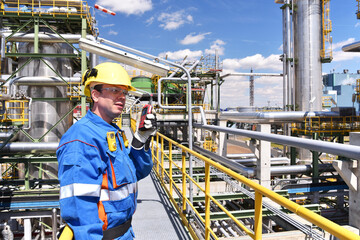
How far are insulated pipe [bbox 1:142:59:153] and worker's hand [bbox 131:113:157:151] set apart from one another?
7.98m

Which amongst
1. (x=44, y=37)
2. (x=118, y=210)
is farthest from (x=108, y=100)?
(x=44, y=37)

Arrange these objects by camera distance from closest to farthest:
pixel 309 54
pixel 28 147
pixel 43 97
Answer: pixel 28 147
pixel 43 97
pixel 309 54

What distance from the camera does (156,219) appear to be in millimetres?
3391

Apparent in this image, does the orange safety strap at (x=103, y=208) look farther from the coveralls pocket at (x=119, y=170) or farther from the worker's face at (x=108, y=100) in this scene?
the worker's face at (x=108, y=100)

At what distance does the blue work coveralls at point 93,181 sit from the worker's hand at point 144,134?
295 millimetres

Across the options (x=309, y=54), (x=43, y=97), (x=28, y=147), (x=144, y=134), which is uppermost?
(x=309, y=54)

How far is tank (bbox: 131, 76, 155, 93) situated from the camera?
23.7m

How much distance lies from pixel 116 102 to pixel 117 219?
75 centimetres

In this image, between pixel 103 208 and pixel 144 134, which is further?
pixel 144 134

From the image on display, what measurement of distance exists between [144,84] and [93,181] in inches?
931

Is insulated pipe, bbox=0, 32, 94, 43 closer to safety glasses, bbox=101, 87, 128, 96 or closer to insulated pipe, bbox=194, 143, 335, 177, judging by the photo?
insulated pipe, bbox=194, 143, 335, 177

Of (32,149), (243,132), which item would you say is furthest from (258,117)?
(32,149)

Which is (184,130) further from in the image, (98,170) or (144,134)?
(98,170)

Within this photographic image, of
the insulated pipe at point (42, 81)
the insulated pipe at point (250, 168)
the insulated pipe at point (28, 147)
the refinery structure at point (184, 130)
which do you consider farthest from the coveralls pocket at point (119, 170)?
the insulated pipe at point (42, 81)
